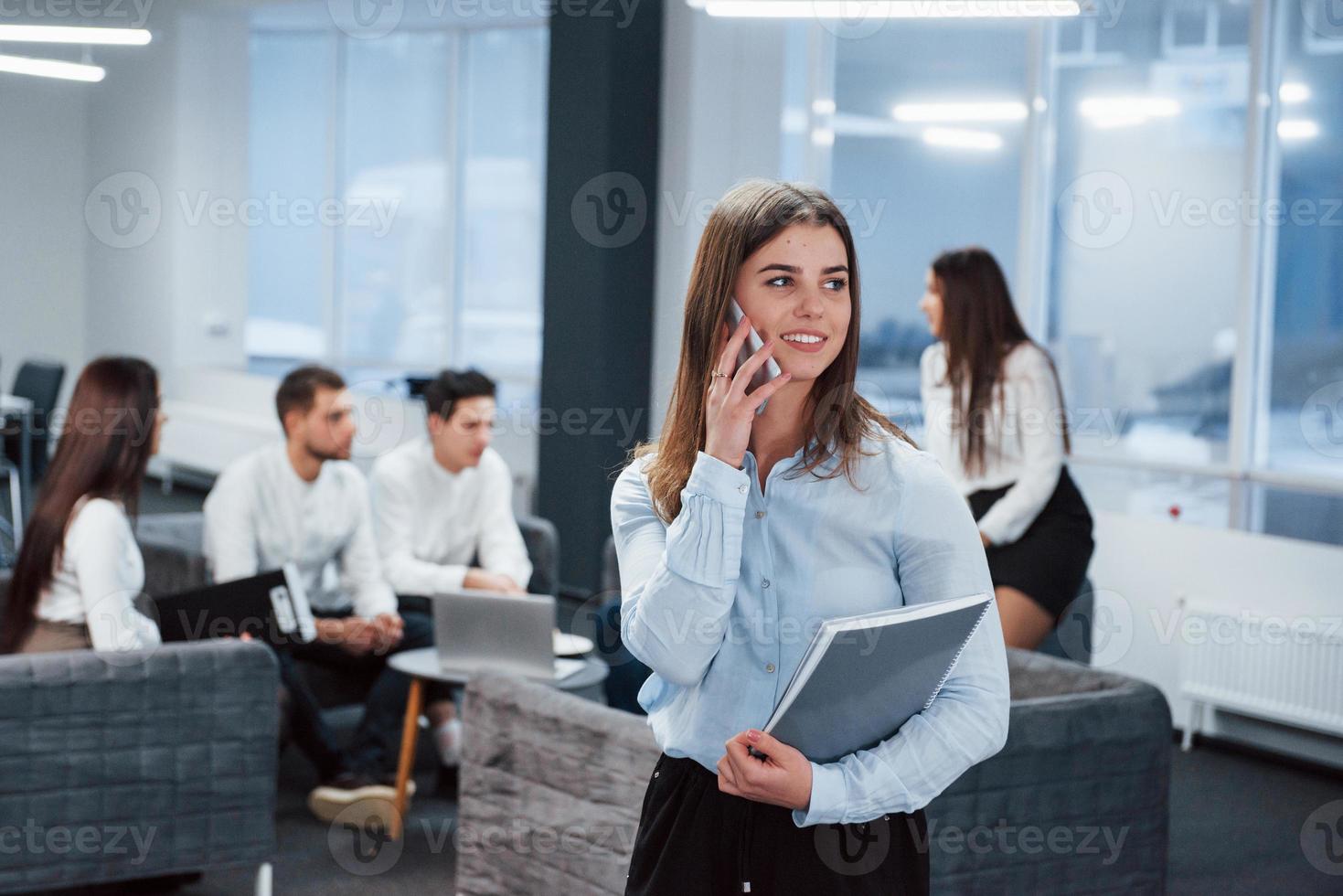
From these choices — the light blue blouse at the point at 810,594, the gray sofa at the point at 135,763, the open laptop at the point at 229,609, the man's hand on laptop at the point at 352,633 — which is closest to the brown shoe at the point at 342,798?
the man's hand on laptop at the point at 352,633

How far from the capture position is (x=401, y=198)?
9.58 metres

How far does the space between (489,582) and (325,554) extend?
51 cm

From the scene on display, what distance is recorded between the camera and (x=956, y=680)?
55.9 inches

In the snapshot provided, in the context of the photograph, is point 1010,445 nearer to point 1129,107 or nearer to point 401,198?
point 1129,107

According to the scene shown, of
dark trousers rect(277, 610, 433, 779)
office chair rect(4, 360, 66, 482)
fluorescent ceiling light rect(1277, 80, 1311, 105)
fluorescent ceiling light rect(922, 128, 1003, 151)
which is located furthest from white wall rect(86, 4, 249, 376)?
fluorescent ceiling light rect(1277, 80, 1311, 105)

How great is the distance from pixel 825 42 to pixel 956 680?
5.92 meters

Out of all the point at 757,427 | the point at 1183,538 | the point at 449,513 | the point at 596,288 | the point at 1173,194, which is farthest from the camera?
the point at 596,288

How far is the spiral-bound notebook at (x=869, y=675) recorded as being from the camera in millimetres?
1279

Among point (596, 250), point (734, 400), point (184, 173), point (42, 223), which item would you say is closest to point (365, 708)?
point (596, 250)

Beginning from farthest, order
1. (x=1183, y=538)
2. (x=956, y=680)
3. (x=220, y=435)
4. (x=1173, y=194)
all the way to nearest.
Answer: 1. (x=220, y=435)
2. (x=1173, y=194)
3. (x=1183, y=538)
4. (x=956, y=680)

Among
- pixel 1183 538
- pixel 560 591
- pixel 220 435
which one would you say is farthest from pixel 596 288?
pixel 220 435

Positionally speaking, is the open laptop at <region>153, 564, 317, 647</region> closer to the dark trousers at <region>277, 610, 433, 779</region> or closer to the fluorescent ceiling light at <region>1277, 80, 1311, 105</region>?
the dark trousers at <region>277, 610, 433, 779</region>

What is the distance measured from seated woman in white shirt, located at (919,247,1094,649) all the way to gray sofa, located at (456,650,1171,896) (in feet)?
2.94

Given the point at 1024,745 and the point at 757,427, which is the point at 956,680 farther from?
the point at 1024,745
